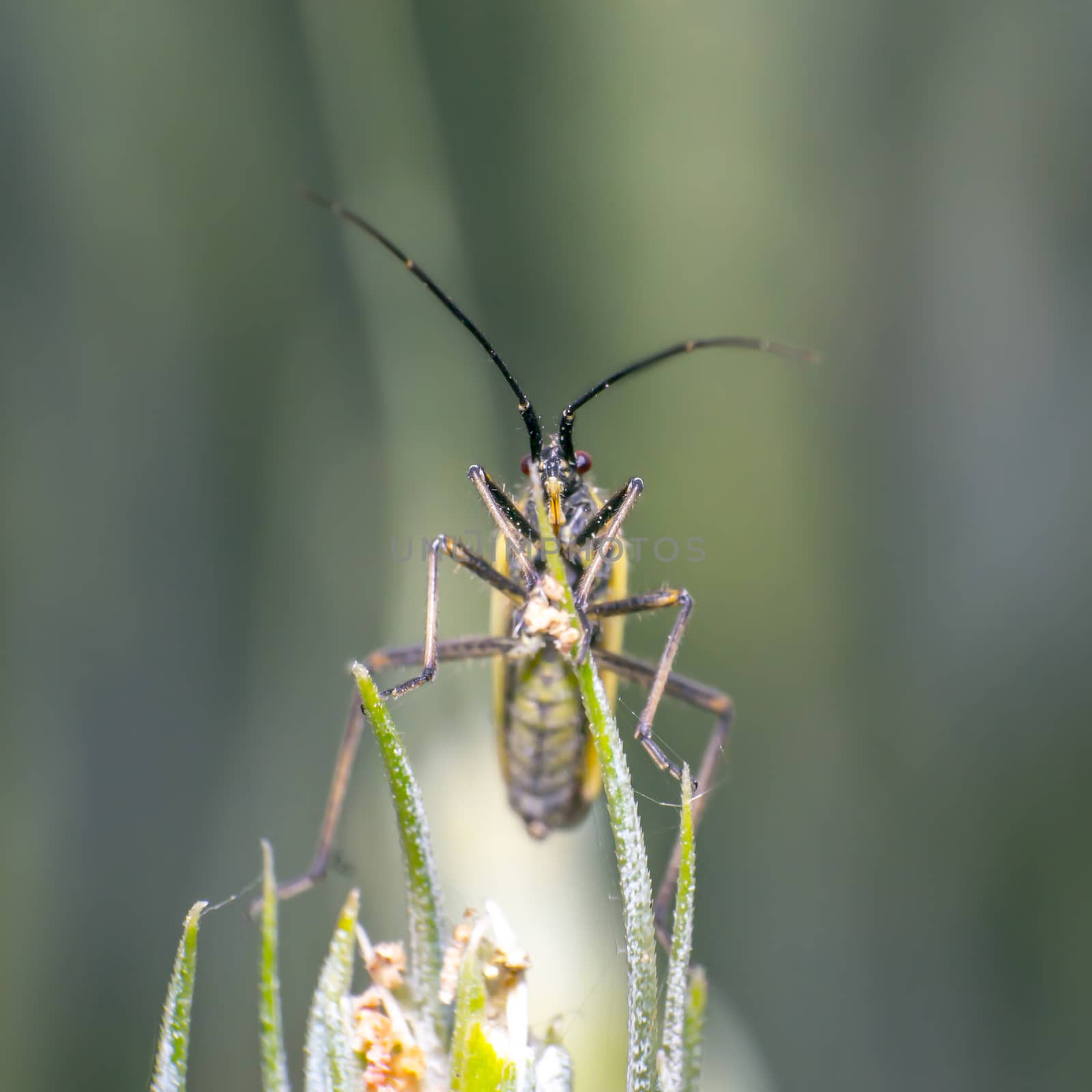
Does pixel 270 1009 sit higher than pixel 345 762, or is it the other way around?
pixel 345 762

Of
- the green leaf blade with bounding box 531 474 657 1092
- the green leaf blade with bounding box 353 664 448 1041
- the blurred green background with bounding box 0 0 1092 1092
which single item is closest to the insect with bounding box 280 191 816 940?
the blurred green background with bounding box 0 0 1092 1092

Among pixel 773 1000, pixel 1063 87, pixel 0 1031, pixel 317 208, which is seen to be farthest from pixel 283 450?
pixel 1063 87

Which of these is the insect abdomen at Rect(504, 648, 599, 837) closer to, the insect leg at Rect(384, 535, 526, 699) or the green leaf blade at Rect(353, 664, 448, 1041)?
the insect leg at Rect(384, 535, 526, 699)

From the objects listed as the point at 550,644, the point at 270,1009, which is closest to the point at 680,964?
the point at 270,1009

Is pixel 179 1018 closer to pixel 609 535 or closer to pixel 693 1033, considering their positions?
pixel 693 1033

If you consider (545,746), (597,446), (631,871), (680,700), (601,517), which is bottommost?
(631,871)

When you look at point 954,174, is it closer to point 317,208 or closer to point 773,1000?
point 317,208

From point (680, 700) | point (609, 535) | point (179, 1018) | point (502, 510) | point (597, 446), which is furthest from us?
point (597, 446)
